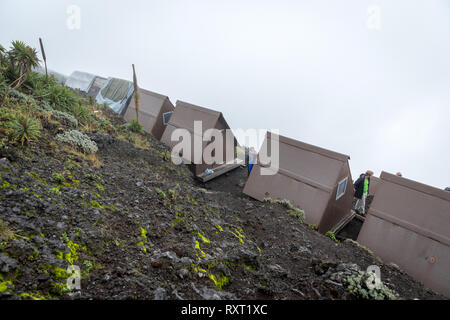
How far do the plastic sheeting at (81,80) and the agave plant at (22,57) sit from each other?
13956 millimetres

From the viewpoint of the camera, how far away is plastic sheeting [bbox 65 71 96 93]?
2263 cm

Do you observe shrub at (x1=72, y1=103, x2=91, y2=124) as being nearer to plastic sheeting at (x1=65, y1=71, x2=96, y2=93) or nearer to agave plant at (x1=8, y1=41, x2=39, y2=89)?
agave plant at (x1=8, y1=41, x2=39, y2=89)

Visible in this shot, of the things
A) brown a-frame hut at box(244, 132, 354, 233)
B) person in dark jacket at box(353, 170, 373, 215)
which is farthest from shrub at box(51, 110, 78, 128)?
person in dark jacket at box(353, 170, 373, 215)

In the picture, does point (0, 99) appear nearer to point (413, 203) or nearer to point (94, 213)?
point (94, 213)

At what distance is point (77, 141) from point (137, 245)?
4488mm

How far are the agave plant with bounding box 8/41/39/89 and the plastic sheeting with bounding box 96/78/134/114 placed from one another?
7.88 meters

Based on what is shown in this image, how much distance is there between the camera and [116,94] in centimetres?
1817

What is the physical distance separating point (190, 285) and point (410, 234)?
677 centimetres

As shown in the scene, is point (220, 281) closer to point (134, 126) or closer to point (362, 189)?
point (362, 189)

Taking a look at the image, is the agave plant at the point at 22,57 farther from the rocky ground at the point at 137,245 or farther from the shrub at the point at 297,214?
the shrub at the point at 297,214

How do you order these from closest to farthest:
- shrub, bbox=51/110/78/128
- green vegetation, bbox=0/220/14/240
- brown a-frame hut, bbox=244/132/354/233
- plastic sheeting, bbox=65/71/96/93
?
green vegetation, bbox=0/220/14/240, shrub, bbox=51/110/78/128, brown a-frame hut, bbox=244/132/354/233, plastic sheeting, bbox=65/71/96/93

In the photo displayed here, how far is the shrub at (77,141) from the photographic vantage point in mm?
6478
